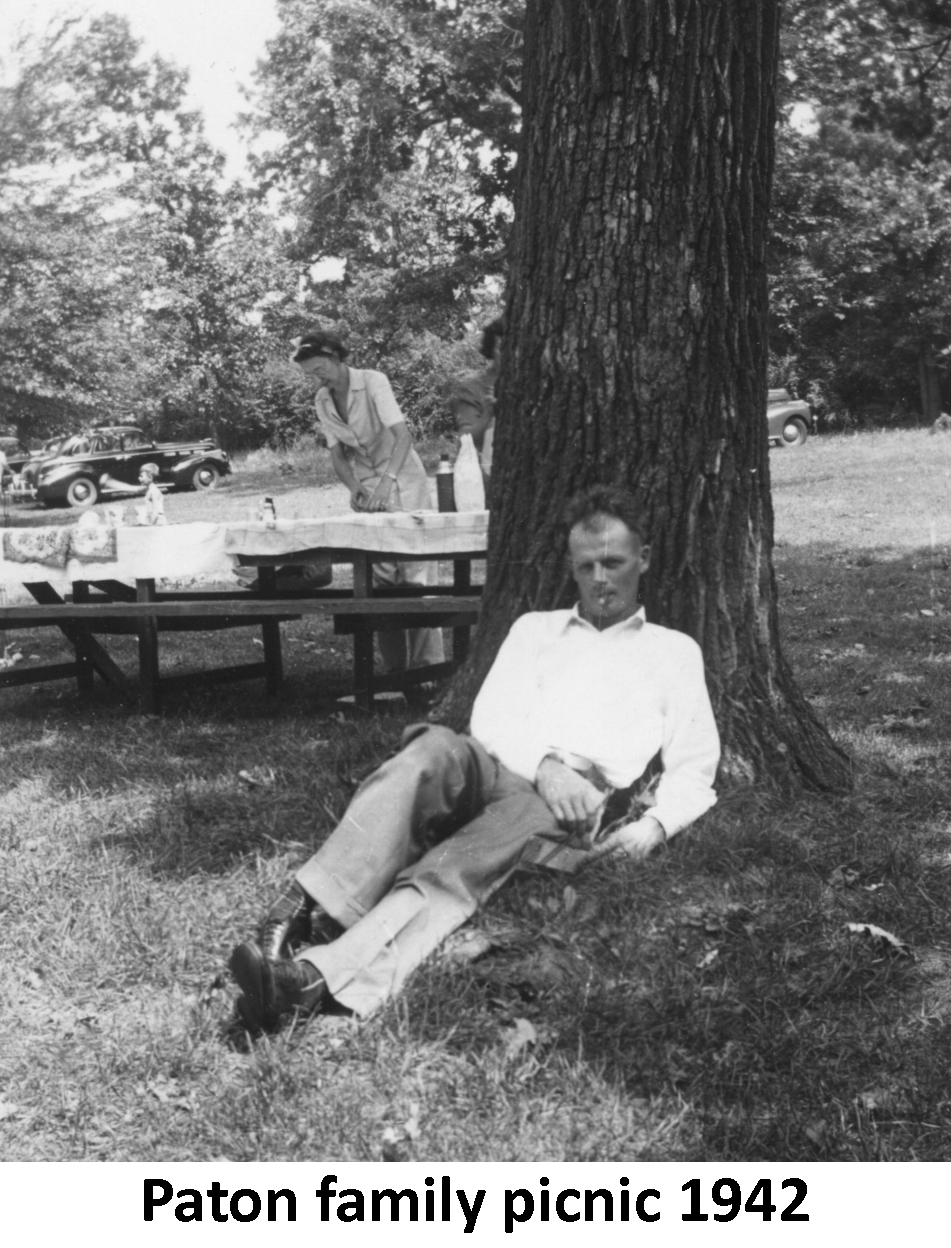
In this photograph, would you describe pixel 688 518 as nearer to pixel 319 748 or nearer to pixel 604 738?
pixel 604 738

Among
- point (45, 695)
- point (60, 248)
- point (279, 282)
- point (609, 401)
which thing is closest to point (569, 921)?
point (609, 401)

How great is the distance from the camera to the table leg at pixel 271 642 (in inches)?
277

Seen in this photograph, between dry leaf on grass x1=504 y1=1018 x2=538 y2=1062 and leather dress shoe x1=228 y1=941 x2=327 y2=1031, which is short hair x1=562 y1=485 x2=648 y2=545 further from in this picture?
leather dress shoe x1=228 y1=941 x2=327 y2=1031

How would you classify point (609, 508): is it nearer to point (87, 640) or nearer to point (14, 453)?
point (87, 640)

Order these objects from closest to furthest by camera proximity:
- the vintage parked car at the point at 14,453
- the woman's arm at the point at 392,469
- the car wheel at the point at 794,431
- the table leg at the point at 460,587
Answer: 1. the table leg at the point at 460,587
2. the woman's arm at the point at 392,469
3. the car wheel at the point at 794,431
4. the vintage parked car at the point at 14,453

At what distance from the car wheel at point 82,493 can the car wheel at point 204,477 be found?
2.37 meters

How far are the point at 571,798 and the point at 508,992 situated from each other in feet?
2.00

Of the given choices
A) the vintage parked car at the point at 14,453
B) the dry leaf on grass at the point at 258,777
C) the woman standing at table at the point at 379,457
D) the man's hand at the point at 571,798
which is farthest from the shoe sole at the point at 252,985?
the vintage parked car at the point at 14,453

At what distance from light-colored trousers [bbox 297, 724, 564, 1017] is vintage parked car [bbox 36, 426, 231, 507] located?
27.1m

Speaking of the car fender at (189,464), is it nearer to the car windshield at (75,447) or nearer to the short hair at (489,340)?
the car windshield at (75,447)

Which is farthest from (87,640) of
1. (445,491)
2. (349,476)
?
(445,491)

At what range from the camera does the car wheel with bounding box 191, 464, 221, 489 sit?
3112 centimetres

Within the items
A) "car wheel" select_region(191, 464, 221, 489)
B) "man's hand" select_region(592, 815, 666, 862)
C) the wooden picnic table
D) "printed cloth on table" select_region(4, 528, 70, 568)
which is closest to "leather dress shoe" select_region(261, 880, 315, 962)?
"man's hand" select_region(592, 815, 666, 862)

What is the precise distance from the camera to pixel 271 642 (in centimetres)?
724
